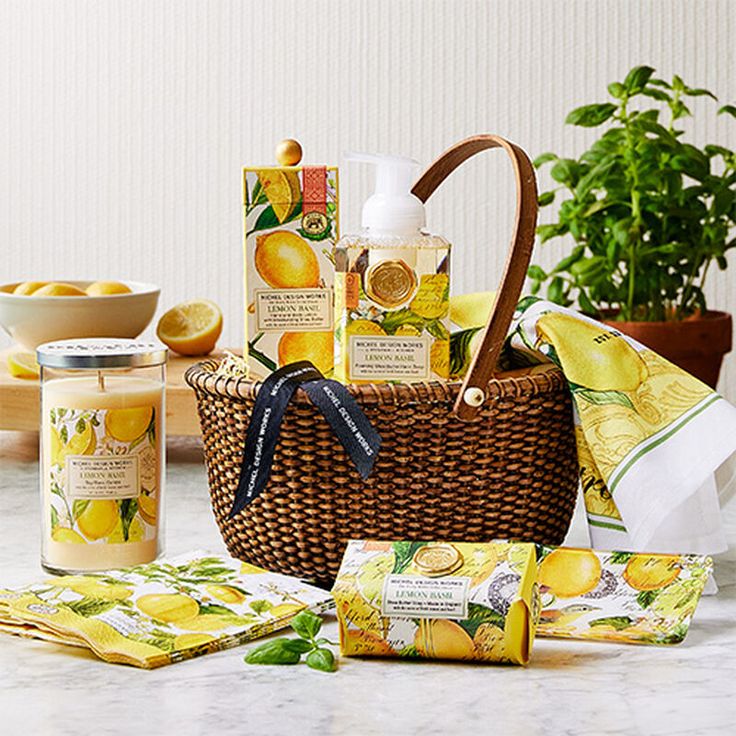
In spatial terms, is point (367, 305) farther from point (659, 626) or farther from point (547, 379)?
point (659, 626)

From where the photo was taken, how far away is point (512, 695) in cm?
78

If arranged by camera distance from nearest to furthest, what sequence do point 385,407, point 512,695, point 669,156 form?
point 512,695 < point 385,407 < point 669,156

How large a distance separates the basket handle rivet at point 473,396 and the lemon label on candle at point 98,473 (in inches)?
9.4

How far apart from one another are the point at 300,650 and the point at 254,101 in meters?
1.89

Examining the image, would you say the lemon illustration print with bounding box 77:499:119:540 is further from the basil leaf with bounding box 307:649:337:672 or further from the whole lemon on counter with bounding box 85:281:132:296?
the whole lemon on counter with bounding box 85:281:132:296

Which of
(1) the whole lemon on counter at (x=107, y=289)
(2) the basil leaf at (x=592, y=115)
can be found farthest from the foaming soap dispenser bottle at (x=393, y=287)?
(2) the basil leaf at (x=592, y=115)

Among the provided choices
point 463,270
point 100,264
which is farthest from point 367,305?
point 100,264

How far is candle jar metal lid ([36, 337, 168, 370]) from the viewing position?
3.24 ft

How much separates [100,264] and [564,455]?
1825mm

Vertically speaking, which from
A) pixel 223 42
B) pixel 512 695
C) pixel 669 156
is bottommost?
pixel 512 695

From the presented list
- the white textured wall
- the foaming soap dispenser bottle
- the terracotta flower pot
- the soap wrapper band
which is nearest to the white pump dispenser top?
the foaming soap dispenser bottle

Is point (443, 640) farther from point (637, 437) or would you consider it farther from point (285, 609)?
point (637, 437)

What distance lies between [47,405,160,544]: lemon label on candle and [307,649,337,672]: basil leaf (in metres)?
0.23

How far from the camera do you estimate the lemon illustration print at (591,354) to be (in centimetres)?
102
